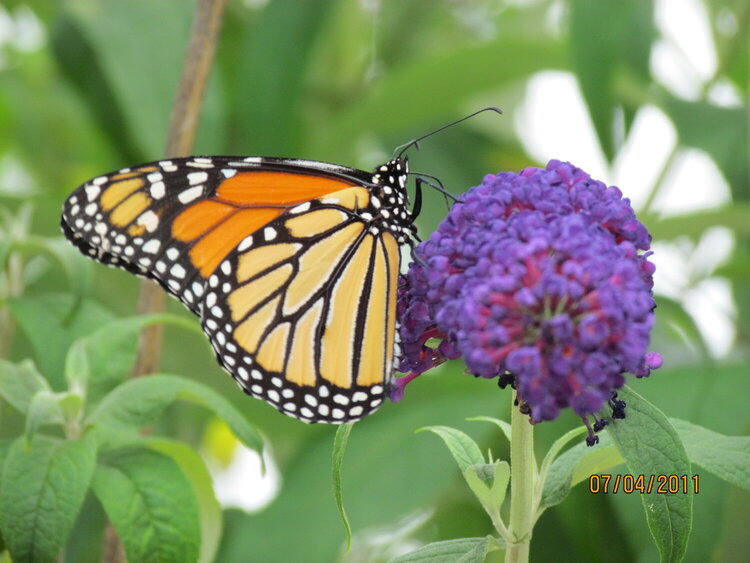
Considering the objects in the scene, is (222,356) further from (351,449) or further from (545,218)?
(545,218)

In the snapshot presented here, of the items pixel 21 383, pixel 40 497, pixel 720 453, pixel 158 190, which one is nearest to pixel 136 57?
pixel 158 190

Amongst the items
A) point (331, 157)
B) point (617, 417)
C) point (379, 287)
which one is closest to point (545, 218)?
point (617, 417)

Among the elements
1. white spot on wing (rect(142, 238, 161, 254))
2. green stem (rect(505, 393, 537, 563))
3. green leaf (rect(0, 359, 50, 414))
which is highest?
white spot on wing (rect(142, 238, 161, 254))

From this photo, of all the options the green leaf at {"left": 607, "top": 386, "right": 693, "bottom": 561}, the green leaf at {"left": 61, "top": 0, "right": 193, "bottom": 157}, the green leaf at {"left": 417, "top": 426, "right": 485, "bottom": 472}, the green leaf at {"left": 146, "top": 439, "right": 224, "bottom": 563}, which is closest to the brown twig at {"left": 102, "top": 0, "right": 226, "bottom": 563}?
the green leaf at {"left": 146, "top": 439, "right": 224, "bottom": 563}

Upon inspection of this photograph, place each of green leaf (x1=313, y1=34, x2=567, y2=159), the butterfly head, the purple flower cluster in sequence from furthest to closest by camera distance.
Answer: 1. green leaf (x1=313, y1=34, x2=567, y2=159)
2. the butterfly head
3. the purple flower cluster

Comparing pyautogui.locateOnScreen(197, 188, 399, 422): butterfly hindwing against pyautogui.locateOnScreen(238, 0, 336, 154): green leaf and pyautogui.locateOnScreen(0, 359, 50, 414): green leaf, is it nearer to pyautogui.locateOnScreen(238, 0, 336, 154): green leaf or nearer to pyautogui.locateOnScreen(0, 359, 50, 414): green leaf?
pyautogui.locateOnScreen(0, 359, 50, 414): green leaf

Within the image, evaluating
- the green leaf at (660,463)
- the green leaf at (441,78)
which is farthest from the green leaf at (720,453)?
the green leaf at (441,78)
